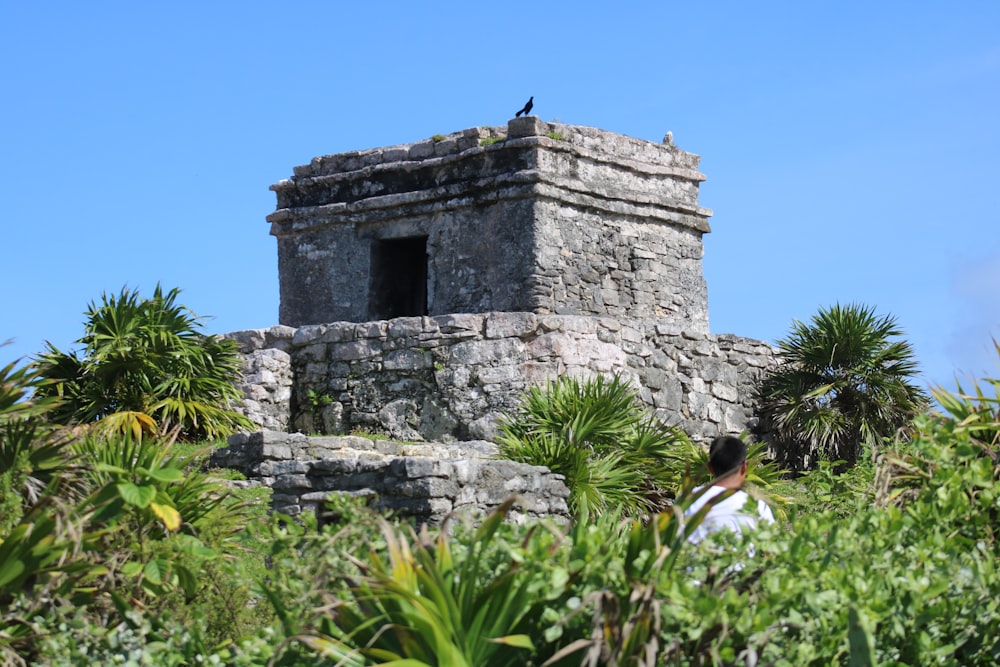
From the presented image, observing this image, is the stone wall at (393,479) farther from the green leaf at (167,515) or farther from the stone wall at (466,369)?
the green leaf at (167,515)

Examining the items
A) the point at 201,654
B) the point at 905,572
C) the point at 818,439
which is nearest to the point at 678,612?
the point at 905,572

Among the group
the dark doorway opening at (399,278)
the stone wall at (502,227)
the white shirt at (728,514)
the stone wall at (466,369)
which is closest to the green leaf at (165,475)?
the white shirt at (728,514)

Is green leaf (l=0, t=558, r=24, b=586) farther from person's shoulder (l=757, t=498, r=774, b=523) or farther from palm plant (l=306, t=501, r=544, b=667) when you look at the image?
person's shoulder (l=757, t=498, r=774, b=523)

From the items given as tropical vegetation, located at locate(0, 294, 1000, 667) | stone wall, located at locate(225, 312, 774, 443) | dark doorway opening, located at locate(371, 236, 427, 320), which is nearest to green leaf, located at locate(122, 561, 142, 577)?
tropical vegetation, located at locate(0, 294, 1000, 667)

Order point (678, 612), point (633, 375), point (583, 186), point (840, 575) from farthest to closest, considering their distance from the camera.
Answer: point (583, 186) < point (633, 375) < point (840, 575) < point (678, 612)

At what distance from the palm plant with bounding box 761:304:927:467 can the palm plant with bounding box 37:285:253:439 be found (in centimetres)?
503

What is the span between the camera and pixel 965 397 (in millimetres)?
6293

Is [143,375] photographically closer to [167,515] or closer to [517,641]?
[167,515]

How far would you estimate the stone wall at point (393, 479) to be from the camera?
313 inches

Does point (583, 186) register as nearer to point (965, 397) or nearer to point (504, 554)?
Answer: point (965, 397)

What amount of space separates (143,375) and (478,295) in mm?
3615

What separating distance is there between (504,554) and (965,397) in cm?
276

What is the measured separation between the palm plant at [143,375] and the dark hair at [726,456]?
6.28 m

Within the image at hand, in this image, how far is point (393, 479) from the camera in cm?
809
